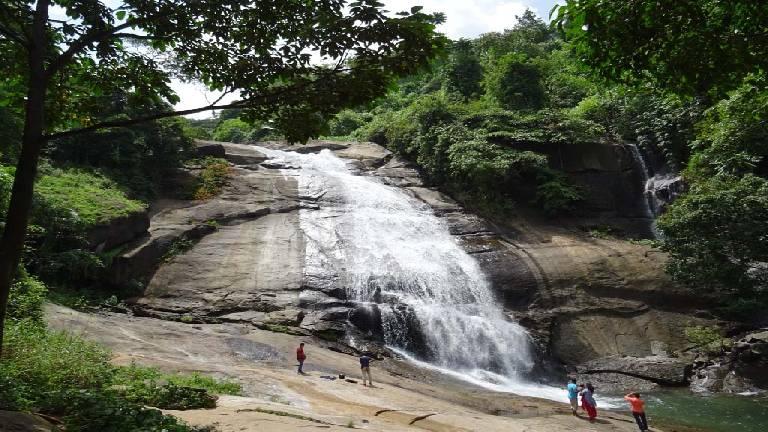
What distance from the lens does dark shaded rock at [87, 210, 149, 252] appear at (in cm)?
1764

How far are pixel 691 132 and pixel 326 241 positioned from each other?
18.8m

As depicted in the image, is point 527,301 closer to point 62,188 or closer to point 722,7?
point 722,7

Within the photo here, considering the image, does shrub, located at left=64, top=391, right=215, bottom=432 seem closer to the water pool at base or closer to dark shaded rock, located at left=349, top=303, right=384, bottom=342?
dark shaded rock, located at left=349, top=303, right=384, bottom=342

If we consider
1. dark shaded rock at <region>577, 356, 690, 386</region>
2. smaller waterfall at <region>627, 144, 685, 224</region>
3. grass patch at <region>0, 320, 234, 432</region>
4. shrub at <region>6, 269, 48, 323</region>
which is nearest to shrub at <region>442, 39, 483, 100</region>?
smaller waterfall at <region>627, 144, 685, 224</region>

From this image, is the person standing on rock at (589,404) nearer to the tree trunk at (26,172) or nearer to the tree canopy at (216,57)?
the tree canopy at (216,57)

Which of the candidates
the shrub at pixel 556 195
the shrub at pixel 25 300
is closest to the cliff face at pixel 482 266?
the shrub at pixel 556 195

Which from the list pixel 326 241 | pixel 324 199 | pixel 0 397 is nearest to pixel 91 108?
pixel 0 397

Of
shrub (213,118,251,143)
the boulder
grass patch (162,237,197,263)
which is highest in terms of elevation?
shrub (213,118,251,143)

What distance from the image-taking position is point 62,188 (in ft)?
62.4

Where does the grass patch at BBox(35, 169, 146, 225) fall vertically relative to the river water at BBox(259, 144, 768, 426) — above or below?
above

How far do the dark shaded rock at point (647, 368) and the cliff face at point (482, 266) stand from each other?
0.14 feet

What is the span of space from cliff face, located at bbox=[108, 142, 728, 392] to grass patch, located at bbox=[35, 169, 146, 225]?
4.60 feet

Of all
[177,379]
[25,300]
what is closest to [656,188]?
[177,379]

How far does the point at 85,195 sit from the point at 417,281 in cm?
1233
